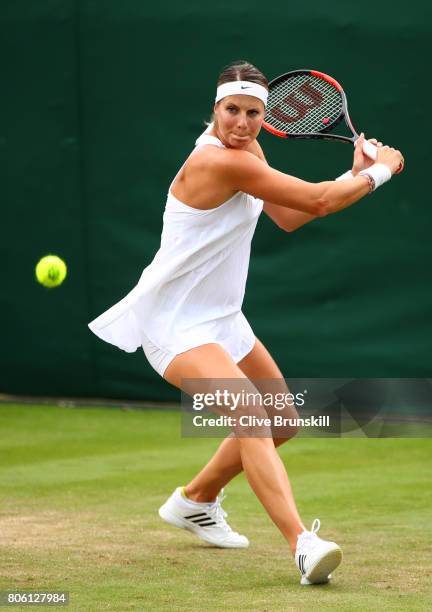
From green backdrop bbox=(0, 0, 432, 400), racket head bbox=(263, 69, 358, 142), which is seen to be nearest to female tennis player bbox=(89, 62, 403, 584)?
racket head bbox=(263, 69, 358, 142)

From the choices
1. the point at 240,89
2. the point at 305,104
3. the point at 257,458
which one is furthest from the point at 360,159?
the point at 257,458

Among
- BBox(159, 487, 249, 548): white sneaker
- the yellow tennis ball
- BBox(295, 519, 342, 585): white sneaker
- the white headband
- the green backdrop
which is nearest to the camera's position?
BBox(295, 519, 342, 585): white sneaker

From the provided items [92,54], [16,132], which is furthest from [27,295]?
[92,54]

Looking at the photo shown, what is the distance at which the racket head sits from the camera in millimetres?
4543

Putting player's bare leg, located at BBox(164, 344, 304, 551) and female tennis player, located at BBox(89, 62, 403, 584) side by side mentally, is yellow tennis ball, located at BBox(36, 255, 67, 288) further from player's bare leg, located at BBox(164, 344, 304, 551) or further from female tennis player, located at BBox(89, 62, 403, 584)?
player's bare leg, located at BBox(164, 344, 304, 551)

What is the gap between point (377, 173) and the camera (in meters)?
3.93

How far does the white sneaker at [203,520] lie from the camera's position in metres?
4.43

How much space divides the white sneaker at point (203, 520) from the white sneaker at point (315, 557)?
745 mm

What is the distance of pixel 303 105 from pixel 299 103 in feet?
0.05

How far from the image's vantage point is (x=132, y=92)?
308 inches

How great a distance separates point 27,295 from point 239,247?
420cm

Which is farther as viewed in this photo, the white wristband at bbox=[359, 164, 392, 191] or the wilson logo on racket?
the wilson logo on racket

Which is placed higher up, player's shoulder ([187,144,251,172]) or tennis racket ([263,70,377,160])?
tennis racket ([263,70,377,160])

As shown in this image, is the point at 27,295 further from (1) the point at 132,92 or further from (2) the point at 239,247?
(2) the point at 239,247
